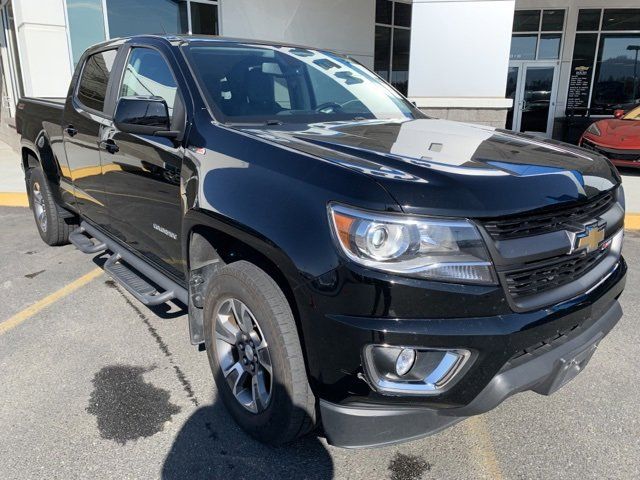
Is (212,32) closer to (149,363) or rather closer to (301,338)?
(149,363)

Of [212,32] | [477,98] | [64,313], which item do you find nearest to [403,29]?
[212,32]

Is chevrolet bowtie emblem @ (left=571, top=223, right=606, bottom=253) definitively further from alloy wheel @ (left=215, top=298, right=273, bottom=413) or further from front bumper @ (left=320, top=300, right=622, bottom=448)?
alloy wheel @ (left=215, top=298, right=273, bottom=413)

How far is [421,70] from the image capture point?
9.44m

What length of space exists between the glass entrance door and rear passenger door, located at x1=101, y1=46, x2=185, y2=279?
1542cm

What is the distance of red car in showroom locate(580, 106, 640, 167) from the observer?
970 cm

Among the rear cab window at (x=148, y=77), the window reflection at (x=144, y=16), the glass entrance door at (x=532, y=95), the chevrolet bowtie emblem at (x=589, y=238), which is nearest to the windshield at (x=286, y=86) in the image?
the rear cab window at (x=148, y=77)

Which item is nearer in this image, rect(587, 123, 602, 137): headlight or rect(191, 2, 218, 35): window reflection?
rect(587, 123, 602, 137): headlight

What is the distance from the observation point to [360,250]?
1.92 m

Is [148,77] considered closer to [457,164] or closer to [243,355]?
[243,355]

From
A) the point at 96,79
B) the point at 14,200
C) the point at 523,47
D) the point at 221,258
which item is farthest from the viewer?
the point at 523,47

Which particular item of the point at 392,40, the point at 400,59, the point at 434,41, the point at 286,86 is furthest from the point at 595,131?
the point at 286,86

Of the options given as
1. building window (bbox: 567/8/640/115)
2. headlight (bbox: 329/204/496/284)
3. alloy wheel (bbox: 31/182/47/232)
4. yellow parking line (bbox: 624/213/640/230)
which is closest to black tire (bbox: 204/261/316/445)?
headlight (bbox: 329/204/496/284)

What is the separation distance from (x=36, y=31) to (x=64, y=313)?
768 centimetres

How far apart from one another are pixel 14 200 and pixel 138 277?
5.59 metres
